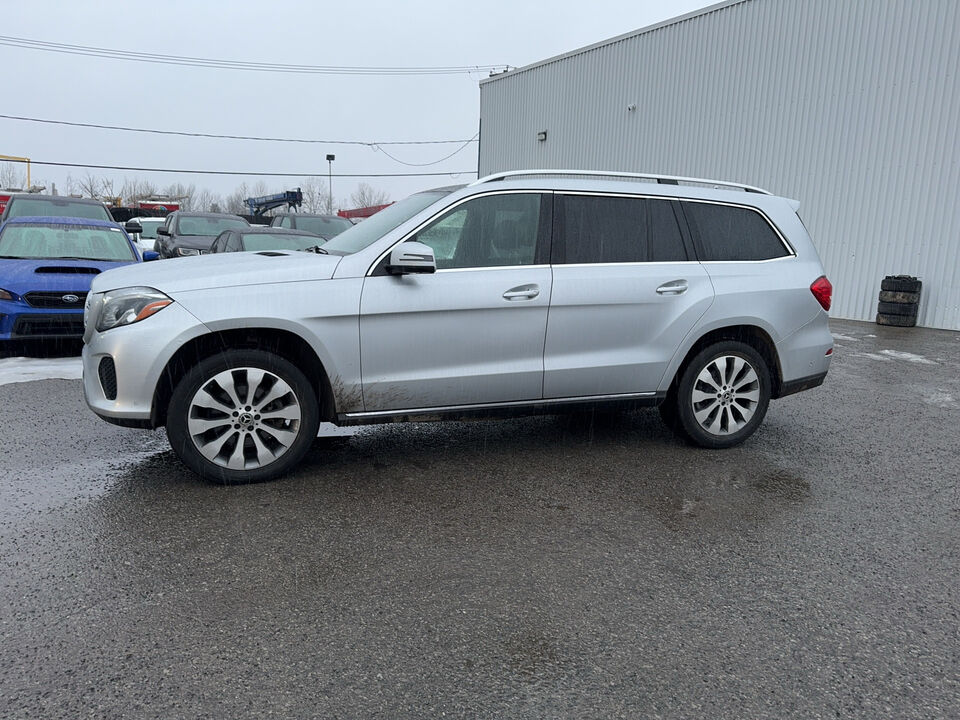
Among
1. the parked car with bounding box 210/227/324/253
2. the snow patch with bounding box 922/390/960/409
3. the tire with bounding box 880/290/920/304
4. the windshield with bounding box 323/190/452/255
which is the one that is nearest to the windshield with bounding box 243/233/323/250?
the parked car with bounding box 210/227/324/253

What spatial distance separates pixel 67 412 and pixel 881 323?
45.3ft

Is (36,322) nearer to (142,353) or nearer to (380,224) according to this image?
(142,353)

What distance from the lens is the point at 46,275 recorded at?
27.2 feet

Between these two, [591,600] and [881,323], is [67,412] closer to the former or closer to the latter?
[591,600]

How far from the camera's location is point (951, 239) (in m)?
13.5

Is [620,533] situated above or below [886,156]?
below

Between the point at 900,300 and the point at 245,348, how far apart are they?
1323 cm

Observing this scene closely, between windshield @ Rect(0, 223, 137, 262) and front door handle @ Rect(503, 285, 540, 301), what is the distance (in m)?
6.72

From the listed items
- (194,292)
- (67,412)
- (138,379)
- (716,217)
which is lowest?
(67,412)

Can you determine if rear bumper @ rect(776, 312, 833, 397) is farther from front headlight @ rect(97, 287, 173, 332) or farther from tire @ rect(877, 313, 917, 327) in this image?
tire @ rect(877, 313, 917, 327)

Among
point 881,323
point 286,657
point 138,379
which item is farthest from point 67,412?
point 881,323

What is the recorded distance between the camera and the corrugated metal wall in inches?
535

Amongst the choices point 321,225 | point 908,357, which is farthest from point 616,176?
point 321,225

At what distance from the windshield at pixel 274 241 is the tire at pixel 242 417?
782cm
